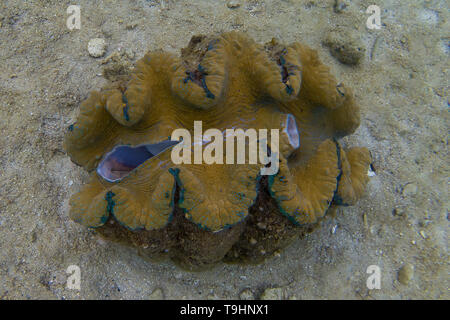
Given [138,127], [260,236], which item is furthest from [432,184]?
[138,127]

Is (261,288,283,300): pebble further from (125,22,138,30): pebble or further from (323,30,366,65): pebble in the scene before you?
(125,22,138,30): pebble

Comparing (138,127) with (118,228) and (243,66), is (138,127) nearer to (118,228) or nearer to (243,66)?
(118,228)

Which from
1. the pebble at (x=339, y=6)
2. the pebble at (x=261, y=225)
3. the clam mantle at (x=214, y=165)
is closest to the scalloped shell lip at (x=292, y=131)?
the clam mantle at (x=214, y=165)

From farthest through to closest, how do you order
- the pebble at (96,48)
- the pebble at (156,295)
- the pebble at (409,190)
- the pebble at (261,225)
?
1. the pebble at (96,48)
2. the pebble at (409,190)
3. the pebble at (156,295)
4. the pebble at (261,225)

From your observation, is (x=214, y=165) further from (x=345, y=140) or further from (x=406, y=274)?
(x=406, y=274)

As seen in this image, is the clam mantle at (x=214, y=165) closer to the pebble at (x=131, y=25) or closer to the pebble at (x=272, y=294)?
the pebble at (x=272, y=294)

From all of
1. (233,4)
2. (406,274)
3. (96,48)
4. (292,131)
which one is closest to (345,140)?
(292,131)
